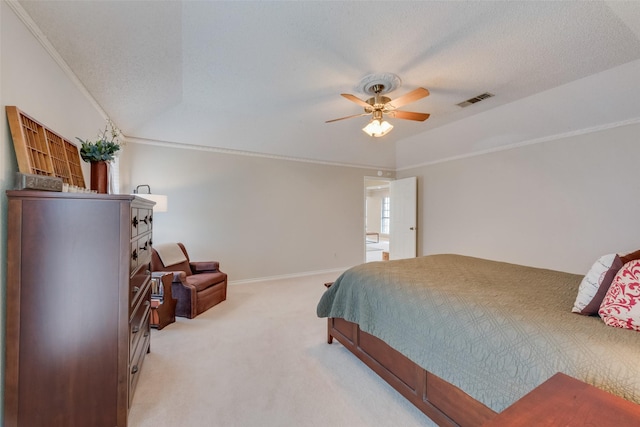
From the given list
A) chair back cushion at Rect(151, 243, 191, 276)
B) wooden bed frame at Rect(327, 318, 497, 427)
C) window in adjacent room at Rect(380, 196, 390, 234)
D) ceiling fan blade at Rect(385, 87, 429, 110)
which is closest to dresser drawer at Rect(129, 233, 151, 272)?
chair back cushion at Rect(151, 243, 191, 276)

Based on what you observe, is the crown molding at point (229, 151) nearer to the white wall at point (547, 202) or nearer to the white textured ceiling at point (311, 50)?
the white textured ceiling at point (311, 50)

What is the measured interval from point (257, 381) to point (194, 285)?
5.35 ft

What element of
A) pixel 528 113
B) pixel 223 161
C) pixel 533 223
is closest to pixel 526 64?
pixel 528 113

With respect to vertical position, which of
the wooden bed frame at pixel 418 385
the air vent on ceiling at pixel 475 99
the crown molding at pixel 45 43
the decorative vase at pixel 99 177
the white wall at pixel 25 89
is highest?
the air vent on ceiling at pixel 475 99

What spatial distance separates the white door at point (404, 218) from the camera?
18.5 ft

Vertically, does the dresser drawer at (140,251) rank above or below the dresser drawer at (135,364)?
above

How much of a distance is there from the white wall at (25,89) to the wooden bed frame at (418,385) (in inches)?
84.5

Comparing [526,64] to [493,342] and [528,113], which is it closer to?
[528,113]

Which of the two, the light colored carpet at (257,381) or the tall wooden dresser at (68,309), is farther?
the light colored carpet at (257,381)

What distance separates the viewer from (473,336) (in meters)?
1.38

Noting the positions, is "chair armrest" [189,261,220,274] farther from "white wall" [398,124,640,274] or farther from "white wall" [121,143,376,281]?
"white wall" [398,124,640,274]

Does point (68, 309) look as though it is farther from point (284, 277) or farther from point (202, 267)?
point (284, 277)

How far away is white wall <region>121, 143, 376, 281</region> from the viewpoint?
13.7 ft

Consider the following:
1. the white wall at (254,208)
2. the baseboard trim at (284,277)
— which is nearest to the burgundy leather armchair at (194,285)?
the white wall at (254,208)
